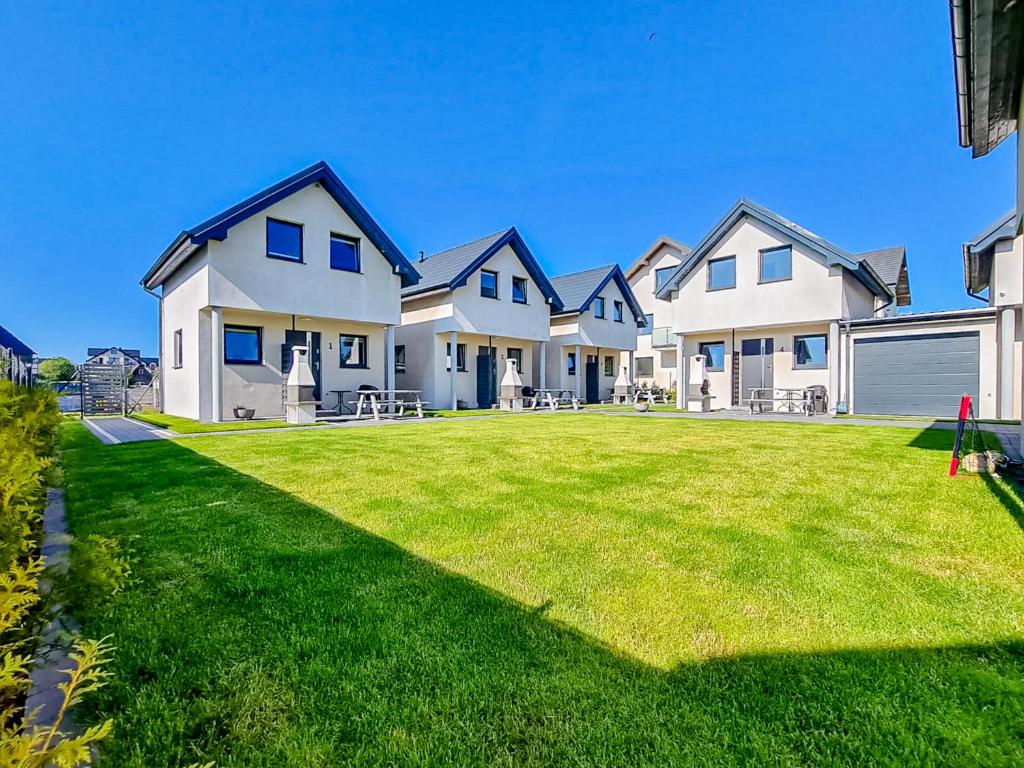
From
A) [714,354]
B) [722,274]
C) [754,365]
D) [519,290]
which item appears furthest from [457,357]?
[754,365]

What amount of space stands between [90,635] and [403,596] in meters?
1.48

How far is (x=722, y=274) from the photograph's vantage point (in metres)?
18.5

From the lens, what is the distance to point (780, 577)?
2.85 meters

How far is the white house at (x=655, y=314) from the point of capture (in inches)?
1093

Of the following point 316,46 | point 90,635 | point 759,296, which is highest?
point 316,46

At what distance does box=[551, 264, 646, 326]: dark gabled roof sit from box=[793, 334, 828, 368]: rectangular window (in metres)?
9.54

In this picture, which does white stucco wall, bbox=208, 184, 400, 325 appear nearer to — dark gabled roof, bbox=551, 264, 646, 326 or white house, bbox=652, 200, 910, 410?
→ dark gabled roof, bbox=551, 264, 646, 326

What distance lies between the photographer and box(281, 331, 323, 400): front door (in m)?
15.1

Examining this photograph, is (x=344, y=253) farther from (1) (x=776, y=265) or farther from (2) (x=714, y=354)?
(1) (x=776, y=265)

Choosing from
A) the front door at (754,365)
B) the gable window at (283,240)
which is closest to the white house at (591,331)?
the front door at (754,365)

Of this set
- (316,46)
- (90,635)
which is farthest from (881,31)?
(90,635)

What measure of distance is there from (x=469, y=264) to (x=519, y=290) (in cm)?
344

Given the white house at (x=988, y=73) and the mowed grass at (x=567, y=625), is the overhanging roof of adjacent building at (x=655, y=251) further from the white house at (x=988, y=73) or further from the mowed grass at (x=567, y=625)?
the mowed grass at (x=567, y=625)

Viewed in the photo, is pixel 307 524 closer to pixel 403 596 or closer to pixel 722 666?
pixel 403 596
